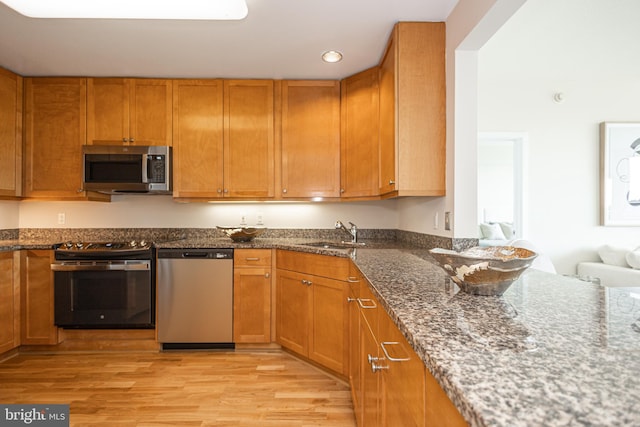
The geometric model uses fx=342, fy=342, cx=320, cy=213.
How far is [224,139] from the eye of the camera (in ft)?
9.71

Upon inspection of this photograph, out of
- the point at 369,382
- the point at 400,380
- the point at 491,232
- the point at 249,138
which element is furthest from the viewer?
the point at 491,232

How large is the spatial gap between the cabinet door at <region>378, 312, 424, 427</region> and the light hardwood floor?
1000 millimetres

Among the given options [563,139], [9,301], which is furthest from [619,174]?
[9,301]

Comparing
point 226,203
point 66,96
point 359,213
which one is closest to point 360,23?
point 359,213

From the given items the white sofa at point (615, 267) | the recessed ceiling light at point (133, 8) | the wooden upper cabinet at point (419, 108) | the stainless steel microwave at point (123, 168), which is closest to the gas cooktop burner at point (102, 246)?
the stainless steel microwave at point (123, 168)

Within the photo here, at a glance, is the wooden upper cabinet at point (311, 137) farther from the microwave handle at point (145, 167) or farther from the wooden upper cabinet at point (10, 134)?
the wooden upper cabinet at point (10, 134)

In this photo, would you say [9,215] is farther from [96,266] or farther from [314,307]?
[314,307]

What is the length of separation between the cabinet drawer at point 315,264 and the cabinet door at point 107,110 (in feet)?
5.59

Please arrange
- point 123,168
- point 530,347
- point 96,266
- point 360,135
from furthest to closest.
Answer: point 123,168 < point 360,135 < point 96,266 < point 530,347

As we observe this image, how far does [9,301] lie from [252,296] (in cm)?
182

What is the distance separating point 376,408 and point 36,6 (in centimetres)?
247

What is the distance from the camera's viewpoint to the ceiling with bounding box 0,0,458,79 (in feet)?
6.54

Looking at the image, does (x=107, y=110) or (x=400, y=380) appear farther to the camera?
(x=107, y=110)

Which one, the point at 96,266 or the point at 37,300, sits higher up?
the point at 96,266
